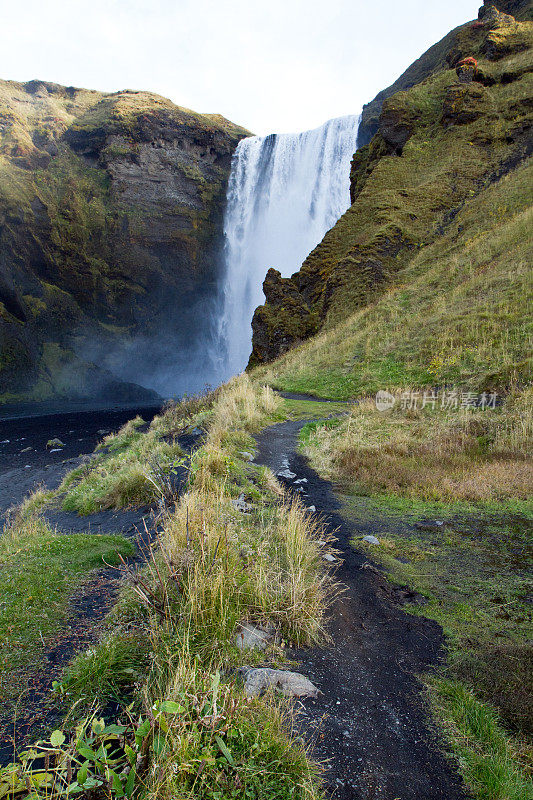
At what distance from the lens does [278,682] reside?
2.24 meters

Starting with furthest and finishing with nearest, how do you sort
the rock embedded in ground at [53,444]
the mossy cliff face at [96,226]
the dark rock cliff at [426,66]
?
the mossy cliff face at [96,226] < the dark rock cliff at [426,66] < the rock embedded in ground at [53,444]

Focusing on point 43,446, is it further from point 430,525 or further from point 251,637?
point 251,637

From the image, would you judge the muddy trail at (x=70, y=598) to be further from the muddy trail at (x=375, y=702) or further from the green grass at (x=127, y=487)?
the muddy trail at (x=375, y=702)

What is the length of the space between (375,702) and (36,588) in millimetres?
2647

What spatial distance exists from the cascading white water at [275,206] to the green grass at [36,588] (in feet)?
155

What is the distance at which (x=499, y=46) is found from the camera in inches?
1171

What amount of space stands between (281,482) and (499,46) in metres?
40.5

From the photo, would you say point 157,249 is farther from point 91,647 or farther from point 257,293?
point 91,647

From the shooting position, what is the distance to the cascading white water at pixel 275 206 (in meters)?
44.8

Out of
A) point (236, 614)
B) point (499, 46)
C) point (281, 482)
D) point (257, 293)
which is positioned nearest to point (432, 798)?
point (236, 614)

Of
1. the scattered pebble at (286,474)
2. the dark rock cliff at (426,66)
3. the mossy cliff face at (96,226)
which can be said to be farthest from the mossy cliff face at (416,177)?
the mossy cliff face at (96,226)

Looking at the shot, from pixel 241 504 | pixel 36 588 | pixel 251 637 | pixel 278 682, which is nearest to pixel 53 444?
pixel 241 504

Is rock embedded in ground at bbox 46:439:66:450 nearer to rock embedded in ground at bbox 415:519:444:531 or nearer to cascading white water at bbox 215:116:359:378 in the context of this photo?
rock embedded in ground at bbox 415:519:444:531

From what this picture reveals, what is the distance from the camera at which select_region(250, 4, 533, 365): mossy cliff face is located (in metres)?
24.1
